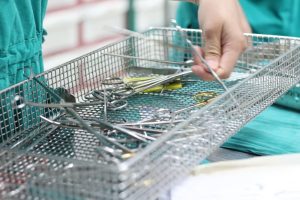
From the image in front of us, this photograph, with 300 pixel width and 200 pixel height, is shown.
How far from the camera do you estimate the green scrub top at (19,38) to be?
67cm

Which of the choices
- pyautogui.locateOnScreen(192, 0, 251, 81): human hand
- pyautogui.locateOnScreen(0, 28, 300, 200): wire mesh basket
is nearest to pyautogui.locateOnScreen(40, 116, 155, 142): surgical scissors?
pyautogui.locateOnScreen(0, 28, 300, 200): wire mesh basket

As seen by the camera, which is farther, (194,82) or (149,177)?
(194,82)

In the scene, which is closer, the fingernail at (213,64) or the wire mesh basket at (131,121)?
the wire mesh basket at (131,121)

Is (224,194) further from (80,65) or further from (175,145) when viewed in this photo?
(80,65)

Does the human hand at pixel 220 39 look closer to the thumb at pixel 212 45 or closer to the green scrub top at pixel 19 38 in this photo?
the thumb at pixel 212 45

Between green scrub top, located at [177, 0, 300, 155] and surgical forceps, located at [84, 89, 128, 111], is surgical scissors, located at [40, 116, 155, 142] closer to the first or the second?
surgical forceps, located at [84, 89, 128, 111]

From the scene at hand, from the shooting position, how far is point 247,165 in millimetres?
578

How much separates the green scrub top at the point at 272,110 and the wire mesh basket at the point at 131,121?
2.6 inches

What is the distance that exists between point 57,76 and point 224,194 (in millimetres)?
283

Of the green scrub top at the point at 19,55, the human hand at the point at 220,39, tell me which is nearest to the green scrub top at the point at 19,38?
the green scrub top at the point at 19,55

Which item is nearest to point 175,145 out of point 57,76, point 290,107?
point 57,76

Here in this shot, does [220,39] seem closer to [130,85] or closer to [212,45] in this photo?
[212,45]

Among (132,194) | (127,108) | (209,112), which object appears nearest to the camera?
(132,194)

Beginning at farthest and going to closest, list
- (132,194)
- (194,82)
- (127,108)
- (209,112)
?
1. (194,82)
2. (127,108)
3. (209,112)
4. (132,194)
